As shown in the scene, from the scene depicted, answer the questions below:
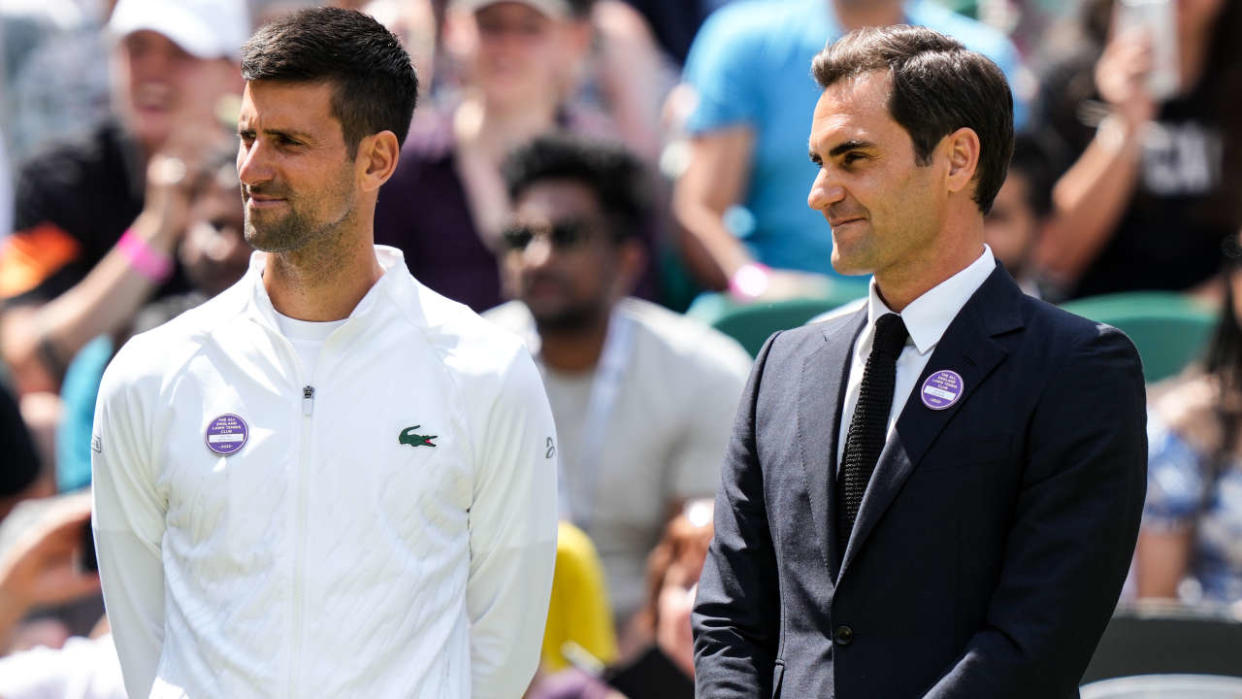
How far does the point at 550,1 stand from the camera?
7141mm

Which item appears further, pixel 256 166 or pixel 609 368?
pixel 609 368

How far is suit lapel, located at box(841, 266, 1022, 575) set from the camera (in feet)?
9.80

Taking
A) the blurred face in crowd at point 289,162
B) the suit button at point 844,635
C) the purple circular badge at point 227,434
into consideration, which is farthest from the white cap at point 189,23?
the suit button at point 844,635

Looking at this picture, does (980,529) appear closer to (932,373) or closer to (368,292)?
(932,373)

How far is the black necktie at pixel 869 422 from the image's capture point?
10.0ft

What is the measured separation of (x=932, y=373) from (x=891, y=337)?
13 centimetres

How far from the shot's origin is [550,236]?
5.94 m

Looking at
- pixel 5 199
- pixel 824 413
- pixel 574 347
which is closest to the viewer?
pixel 824 413

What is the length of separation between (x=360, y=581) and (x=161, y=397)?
0.52 metres

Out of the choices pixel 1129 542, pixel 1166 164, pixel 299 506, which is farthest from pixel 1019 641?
pixel 1166 164

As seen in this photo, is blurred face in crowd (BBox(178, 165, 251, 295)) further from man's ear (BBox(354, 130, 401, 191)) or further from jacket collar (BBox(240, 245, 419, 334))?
man's ear (BBox(354, 130, 401, 191))

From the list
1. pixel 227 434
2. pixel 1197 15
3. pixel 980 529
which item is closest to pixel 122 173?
pixel 227 434

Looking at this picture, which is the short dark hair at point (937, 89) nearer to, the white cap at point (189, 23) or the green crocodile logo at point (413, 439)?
the green crocodile logo at point (413, 439)

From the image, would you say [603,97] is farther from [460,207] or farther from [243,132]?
[243,132]
